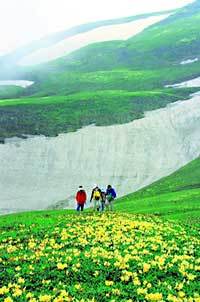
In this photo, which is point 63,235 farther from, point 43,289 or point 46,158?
point 46,158

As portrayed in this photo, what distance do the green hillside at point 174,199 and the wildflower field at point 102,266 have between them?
12608 mm

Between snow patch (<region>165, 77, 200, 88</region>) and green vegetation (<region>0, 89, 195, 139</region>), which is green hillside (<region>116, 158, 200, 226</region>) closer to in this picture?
Result: green vegetation (<region>0, 89, 195, 139</region>)

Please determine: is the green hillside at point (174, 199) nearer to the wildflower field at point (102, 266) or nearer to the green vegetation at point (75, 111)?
the wildflower field at point (102, 266)

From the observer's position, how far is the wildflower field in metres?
16.4

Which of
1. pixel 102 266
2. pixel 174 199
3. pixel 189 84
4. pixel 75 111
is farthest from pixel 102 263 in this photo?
pixel 189 84

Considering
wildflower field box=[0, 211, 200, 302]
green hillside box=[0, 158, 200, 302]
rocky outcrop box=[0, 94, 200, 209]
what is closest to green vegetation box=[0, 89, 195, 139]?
rocky outcrop box=[0, 94, 200, 209]

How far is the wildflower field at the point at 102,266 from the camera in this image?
1644cm

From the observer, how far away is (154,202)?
186 feet

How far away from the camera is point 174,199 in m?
56.8

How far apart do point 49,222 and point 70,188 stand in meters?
46.7

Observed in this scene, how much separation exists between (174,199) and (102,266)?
124 feet

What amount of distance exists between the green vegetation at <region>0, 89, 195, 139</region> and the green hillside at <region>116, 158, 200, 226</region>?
40.6 meters

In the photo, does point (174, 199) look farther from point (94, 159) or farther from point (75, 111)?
point (75, 111)

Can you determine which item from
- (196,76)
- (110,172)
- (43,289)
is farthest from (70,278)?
(196,76)
